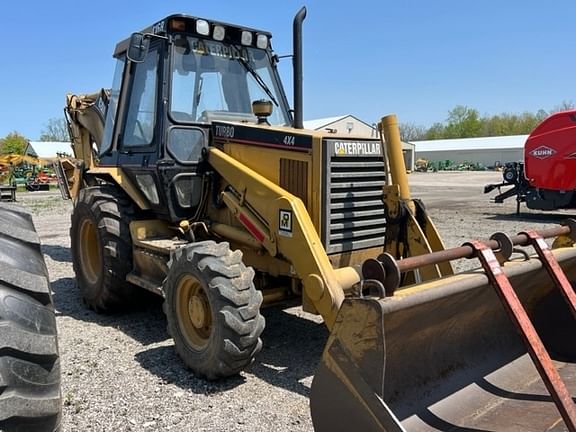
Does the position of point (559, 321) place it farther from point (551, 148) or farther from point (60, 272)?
point (551, 148)

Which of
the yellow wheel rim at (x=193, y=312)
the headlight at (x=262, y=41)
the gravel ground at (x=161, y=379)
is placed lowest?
the gravel ground at (x=161, y=379)

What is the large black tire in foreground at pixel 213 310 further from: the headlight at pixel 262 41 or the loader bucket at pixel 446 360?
the headlight at pixel 262 41

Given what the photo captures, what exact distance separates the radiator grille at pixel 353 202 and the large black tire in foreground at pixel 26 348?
2768 mm

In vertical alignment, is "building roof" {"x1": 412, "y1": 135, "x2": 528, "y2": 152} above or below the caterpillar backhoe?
above

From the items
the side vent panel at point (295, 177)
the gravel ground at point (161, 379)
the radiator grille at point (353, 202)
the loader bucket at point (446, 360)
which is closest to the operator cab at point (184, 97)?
the side vent panel at point (295, 177)

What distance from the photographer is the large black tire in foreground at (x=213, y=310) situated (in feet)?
13.3

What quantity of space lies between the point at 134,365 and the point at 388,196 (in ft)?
8.44

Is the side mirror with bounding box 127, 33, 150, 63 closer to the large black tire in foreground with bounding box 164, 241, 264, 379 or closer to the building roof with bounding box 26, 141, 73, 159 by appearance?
the large black tire in foreground with bounding box 164, 241, 264, 379

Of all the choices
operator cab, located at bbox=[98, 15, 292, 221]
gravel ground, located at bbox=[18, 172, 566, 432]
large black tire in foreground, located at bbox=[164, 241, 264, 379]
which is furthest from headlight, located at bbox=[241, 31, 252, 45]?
gravel ground, located at bbox=[18, 172, 566, 432]

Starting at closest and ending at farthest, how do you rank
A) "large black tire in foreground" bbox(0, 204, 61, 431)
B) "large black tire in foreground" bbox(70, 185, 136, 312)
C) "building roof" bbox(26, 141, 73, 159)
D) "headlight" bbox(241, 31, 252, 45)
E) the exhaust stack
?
"large black tire in foreground" bbox(0, 204, 61, 431) → the exhaust stack → "large black tire in foreground" bbox(70, 185, 136, 312) → "headlight" bbox(241, 31, 252, 45) → "building roof" bbox(26, 141, 73, 159)

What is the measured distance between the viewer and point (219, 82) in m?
5.72

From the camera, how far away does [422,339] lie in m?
3.26

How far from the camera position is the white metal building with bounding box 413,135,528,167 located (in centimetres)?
6762

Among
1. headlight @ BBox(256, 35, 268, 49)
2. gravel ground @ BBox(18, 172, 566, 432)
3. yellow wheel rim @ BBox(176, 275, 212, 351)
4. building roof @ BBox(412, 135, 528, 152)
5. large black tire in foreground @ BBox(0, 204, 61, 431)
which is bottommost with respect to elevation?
gravel ground @ BBox(18, 172, 566, 432)
